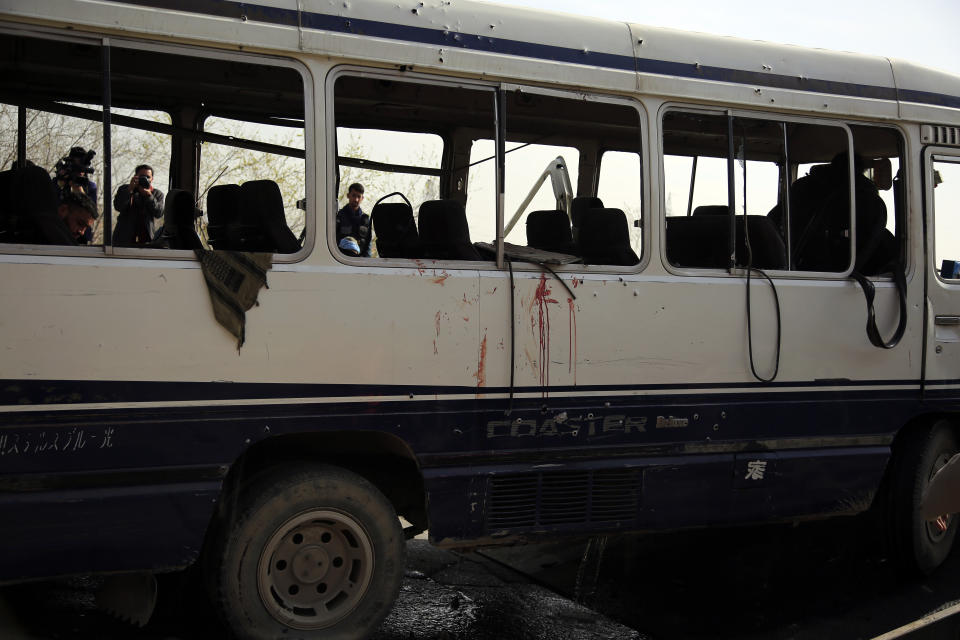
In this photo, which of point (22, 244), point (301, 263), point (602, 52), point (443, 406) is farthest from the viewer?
point (602, 52)

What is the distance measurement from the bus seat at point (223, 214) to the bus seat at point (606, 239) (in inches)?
68.1

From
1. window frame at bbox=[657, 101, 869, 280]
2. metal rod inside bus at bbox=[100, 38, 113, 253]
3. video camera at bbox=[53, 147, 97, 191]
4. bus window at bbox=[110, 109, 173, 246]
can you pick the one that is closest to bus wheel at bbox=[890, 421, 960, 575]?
window frame at bbox=[657, 101, 869, 280]

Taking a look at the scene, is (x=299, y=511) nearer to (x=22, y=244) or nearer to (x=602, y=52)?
(x=22, y=244)

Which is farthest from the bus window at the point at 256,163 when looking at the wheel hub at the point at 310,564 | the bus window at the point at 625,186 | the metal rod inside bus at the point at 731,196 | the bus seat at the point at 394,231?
the metal rod inside bus at the point at 731,196

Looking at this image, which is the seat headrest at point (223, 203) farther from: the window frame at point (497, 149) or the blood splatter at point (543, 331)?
the blood splatter at point (543, 331)

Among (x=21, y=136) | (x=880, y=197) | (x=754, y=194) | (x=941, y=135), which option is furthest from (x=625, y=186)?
(x=21, y=136)

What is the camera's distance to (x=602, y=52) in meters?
4.82

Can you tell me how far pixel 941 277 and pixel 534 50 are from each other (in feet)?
9.58

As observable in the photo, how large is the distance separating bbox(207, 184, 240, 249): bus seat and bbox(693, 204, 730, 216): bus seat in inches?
95.4

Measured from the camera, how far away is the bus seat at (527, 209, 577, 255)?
16.7 feet

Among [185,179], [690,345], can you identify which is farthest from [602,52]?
[185,179]

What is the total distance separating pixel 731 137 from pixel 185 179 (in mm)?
2868

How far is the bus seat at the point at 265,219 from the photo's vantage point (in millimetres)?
4363

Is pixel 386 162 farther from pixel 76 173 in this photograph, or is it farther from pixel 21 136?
pixel 21 136
